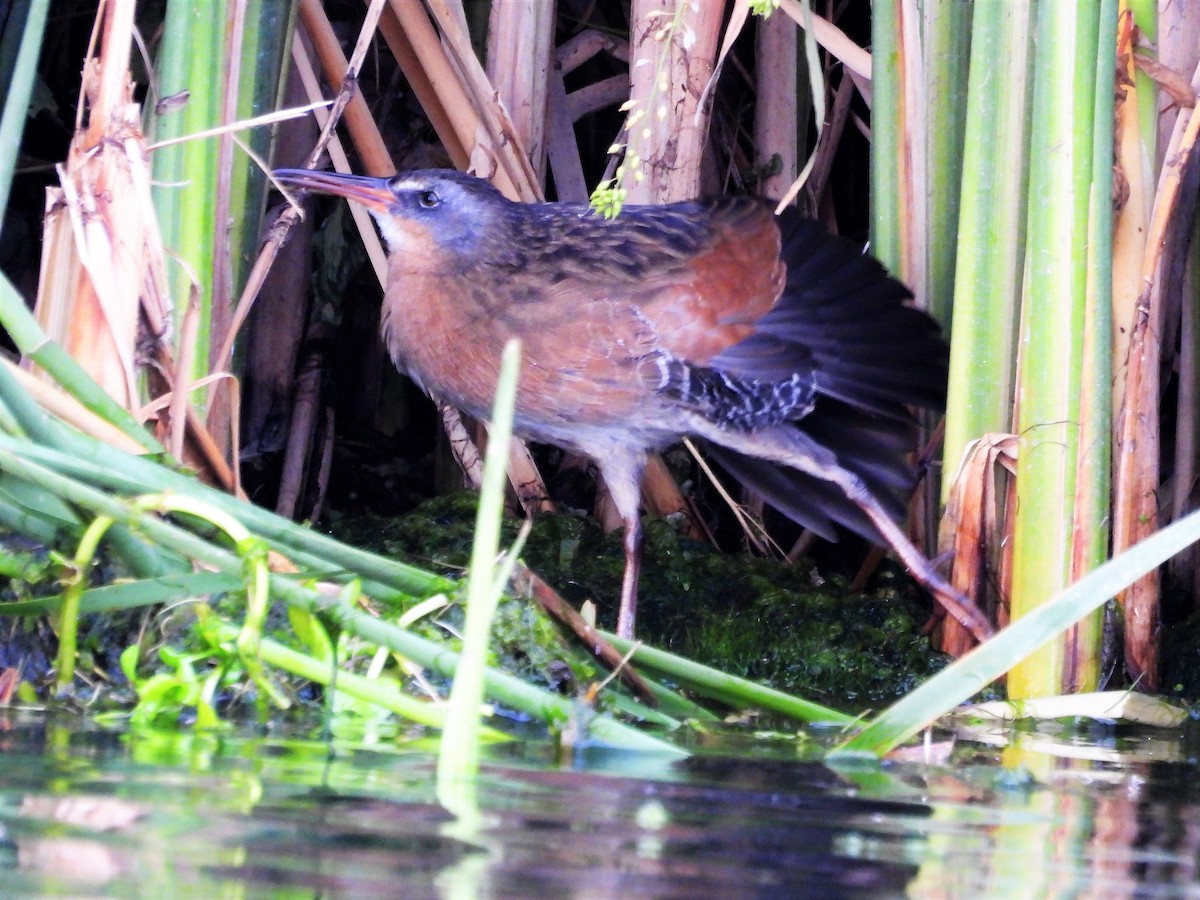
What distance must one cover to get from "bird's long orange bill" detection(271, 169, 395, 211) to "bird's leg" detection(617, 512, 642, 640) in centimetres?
96

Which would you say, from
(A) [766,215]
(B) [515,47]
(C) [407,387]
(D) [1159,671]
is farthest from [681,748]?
(C) [407,387]

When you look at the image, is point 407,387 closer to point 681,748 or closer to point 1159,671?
point 1159,671

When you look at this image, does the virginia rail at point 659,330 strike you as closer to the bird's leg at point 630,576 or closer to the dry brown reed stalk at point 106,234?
the bird's leg at point 630,576

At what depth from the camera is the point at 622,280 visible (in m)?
3.54

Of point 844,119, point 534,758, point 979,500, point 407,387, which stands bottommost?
point 534,758

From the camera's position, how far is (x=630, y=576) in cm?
367

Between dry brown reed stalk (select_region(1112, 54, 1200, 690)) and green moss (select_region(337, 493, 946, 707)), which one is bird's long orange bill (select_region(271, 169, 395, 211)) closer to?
green moss (select_region(337, 493, 946, 707))

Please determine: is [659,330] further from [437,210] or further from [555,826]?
[555,826]

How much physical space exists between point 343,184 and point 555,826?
7.59ft

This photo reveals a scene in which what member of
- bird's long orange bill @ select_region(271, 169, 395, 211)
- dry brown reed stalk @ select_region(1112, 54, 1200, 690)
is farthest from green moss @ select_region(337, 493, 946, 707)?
bird's long orange bill @ select_region(271, 169, 395, 211)

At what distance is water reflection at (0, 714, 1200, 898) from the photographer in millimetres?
1399

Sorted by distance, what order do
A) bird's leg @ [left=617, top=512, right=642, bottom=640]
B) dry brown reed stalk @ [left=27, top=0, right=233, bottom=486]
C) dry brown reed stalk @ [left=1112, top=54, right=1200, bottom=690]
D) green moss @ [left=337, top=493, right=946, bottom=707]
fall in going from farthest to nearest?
1. bird's leg @ [left=617, top=512, right=642, bottom=640]
2. green moss @ [left=337, top=493, right=946, bottom=707]
3. dry brown reed stalk @ [left=1112, top=54, right=1200, bottom=690]
4. dry brown reed stalk @ [left=27, top=0, right=233, bottom=486]

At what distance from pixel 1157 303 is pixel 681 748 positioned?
158cm

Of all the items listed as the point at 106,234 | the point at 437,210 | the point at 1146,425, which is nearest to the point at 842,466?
the point at 1146,425
